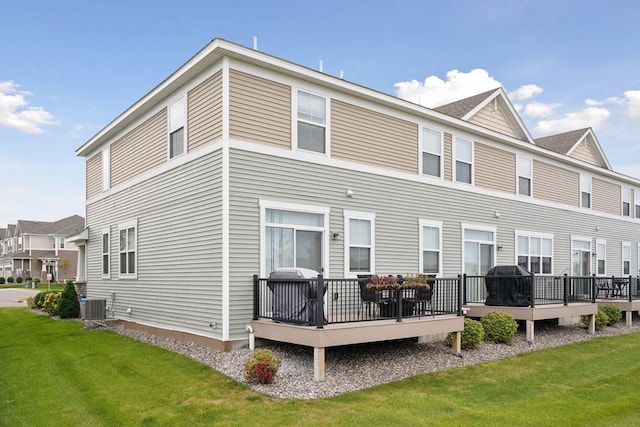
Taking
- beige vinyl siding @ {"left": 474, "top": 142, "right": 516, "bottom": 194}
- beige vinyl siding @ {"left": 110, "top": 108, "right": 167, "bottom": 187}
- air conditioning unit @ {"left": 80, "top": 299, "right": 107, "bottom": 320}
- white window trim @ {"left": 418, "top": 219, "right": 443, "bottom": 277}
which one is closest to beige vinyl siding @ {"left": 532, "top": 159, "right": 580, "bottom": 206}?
beige vinyl siding @ {"left": 474, "top": 142, "right": 516, "bottom": 194}

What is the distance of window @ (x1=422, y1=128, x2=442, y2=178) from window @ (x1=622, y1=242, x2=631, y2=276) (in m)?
13.3

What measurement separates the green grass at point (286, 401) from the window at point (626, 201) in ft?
46.5

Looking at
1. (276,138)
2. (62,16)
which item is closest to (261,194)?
(276,138)

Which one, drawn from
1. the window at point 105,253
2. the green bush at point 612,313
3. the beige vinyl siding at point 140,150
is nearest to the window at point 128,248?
the window at point 105,253

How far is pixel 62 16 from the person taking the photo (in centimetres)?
1633

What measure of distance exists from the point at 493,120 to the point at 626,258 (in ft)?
36.4

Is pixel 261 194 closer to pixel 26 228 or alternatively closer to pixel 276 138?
pixel 276 138

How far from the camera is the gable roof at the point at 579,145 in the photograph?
2092cm

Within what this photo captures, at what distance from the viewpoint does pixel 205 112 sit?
10.8 m

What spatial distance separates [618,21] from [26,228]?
6087 cm

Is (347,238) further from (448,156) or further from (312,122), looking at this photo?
(448,156)

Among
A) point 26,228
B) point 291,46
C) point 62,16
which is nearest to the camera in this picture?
point 291,46

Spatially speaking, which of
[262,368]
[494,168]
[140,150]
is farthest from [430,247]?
[140,150]

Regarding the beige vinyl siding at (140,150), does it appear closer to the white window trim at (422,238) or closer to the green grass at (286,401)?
the green grass at (286,401)
